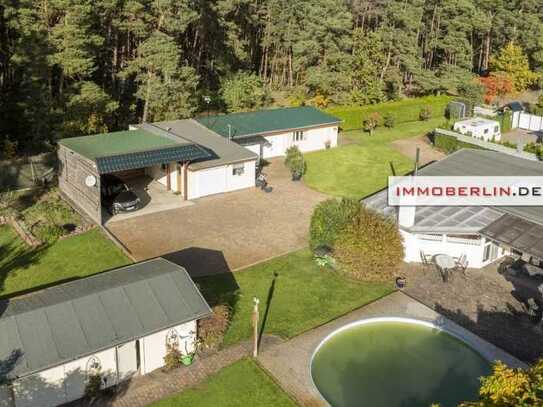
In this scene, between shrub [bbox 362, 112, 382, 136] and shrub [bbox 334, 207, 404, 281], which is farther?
shrub [bbox 362, 112, 382, 136]

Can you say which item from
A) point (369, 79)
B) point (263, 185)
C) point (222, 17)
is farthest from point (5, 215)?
point (369, 79)

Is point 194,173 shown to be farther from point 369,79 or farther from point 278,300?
point 369,79

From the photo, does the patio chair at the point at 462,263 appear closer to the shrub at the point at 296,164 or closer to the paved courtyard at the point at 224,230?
the paved courtyard at the point at 224,230

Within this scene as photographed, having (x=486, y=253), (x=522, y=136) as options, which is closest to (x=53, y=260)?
(x=486, y=253)

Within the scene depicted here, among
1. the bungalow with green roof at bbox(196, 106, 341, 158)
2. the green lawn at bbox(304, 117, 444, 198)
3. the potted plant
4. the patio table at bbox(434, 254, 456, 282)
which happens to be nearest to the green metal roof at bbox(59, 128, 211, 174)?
the bungalow with green roof at bbox(196, 106, 341, 158)

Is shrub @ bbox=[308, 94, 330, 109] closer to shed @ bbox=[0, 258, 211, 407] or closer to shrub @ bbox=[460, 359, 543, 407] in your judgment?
shed @ bbox=[0, 258, 211, 407]

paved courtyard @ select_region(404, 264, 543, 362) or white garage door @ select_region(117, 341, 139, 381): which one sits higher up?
white garage door @ select_region(117, 341, 139, 381)
